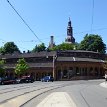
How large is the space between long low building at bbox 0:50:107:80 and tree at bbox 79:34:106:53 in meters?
15.9

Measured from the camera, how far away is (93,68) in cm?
10794

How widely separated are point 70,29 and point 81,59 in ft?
274

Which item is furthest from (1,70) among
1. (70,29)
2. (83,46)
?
(70,29)

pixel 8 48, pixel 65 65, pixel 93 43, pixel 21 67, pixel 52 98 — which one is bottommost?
pixel 52 98

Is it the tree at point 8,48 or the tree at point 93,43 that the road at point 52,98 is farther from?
the tree at point 8,48

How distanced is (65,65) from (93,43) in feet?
103

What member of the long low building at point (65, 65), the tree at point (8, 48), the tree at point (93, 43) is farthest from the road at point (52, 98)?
the tree at point (8, 48)

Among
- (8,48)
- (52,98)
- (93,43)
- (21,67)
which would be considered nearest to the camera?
(52,98)

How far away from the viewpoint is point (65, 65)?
106625 mm

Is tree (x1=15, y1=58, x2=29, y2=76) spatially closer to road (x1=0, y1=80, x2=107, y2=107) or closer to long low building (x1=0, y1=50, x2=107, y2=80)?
long low building (x1=0, y1=50, x2=107, y2=80)

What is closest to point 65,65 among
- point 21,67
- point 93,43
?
point 21,67

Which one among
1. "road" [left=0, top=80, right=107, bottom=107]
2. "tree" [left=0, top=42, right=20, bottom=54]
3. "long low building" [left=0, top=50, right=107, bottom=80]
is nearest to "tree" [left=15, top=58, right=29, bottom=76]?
"long low building" [left=0, top=50, right=107, bottom=80]

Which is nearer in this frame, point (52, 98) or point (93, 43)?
point (52, 98)

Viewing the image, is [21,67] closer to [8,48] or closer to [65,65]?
[65,65]
